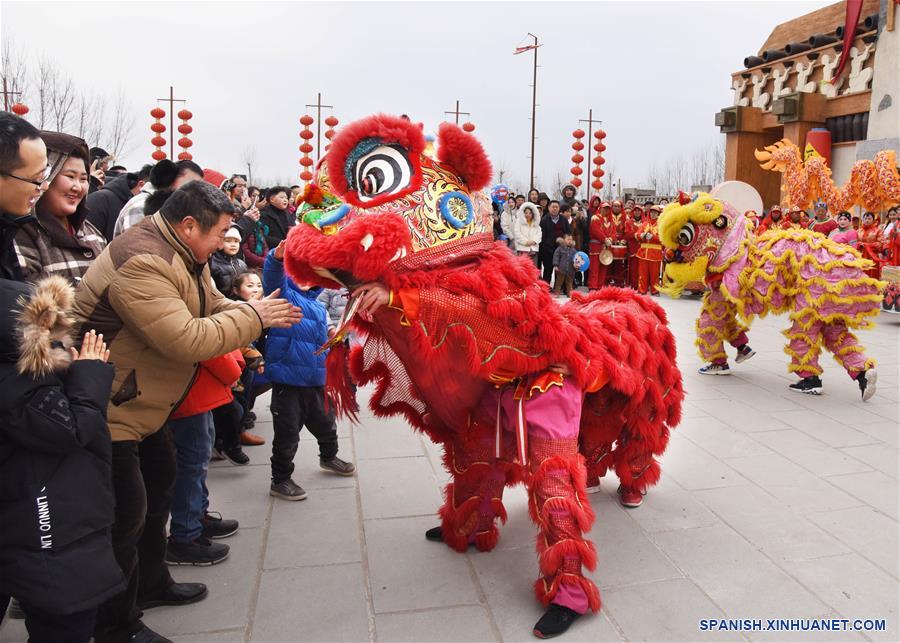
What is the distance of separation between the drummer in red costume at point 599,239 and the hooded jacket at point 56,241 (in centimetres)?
946

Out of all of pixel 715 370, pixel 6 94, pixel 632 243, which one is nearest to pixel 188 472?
pixel 715 370

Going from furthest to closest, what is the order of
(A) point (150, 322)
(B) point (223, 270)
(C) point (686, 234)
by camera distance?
(C) point (686, 234), (B) point (223, 270), (A) point (150, 322)

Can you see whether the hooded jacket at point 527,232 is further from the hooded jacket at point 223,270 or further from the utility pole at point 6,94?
the utility pole at point 6,94

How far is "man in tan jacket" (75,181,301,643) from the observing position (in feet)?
6.79

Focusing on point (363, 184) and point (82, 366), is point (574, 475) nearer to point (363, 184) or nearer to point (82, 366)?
point (363, 184)

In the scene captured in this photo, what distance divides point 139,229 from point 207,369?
2.13ft

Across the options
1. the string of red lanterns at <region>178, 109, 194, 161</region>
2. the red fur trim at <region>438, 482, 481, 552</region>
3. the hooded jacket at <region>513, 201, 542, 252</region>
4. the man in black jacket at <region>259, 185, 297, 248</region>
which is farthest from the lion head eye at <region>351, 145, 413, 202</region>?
the string of red lanterns at <region>178, 109, 194, 161</region>

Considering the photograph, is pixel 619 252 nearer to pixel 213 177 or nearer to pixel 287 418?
pixel 213 177

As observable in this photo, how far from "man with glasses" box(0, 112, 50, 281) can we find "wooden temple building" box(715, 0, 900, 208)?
1591 cm

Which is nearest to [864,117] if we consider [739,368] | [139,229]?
[739,368]

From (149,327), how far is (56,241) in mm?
465

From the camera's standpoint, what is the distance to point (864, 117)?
639 inches

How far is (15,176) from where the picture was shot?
179cm

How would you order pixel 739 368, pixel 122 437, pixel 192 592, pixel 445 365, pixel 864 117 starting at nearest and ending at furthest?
1. pixel 122 437
2. pixel 445 365
3. pixel 192 592
4. pixel 739 368
5. pixel 864 117
